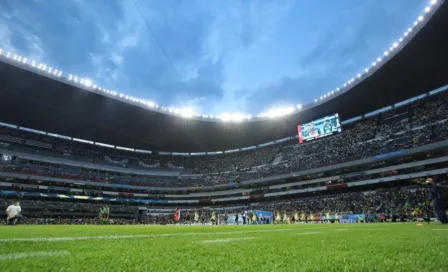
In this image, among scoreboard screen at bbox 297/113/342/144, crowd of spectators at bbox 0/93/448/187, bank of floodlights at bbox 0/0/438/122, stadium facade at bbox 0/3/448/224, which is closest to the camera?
bank of floodlights at bbox 0/0/438/122

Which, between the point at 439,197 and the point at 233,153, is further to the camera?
the point at 233,153

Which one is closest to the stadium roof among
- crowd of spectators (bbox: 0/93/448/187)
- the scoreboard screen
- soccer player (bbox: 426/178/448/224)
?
crowd of spectators (bbox: 0/93/448/187)

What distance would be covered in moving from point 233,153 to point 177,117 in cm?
2780

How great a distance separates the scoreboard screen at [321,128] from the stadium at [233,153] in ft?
0.59

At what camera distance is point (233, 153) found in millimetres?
73500

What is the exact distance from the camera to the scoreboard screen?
4206cm

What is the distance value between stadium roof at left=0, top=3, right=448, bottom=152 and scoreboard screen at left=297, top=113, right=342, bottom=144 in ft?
11.2

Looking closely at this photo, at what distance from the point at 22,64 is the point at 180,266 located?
40575mm

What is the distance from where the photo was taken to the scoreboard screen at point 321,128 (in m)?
42.1

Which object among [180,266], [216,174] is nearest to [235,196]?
[216,174]

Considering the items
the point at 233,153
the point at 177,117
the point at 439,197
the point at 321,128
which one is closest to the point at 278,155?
the point at 233,153

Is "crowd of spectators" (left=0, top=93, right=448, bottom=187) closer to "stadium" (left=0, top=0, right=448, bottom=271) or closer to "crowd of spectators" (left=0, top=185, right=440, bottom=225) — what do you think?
"stadium" (left=0, top=0, right=448, bottom=271)

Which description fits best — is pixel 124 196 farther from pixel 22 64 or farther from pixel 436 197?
pixel 436 197

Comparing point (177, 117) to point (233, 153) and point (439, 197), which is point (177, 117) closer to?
point (233, 153)
